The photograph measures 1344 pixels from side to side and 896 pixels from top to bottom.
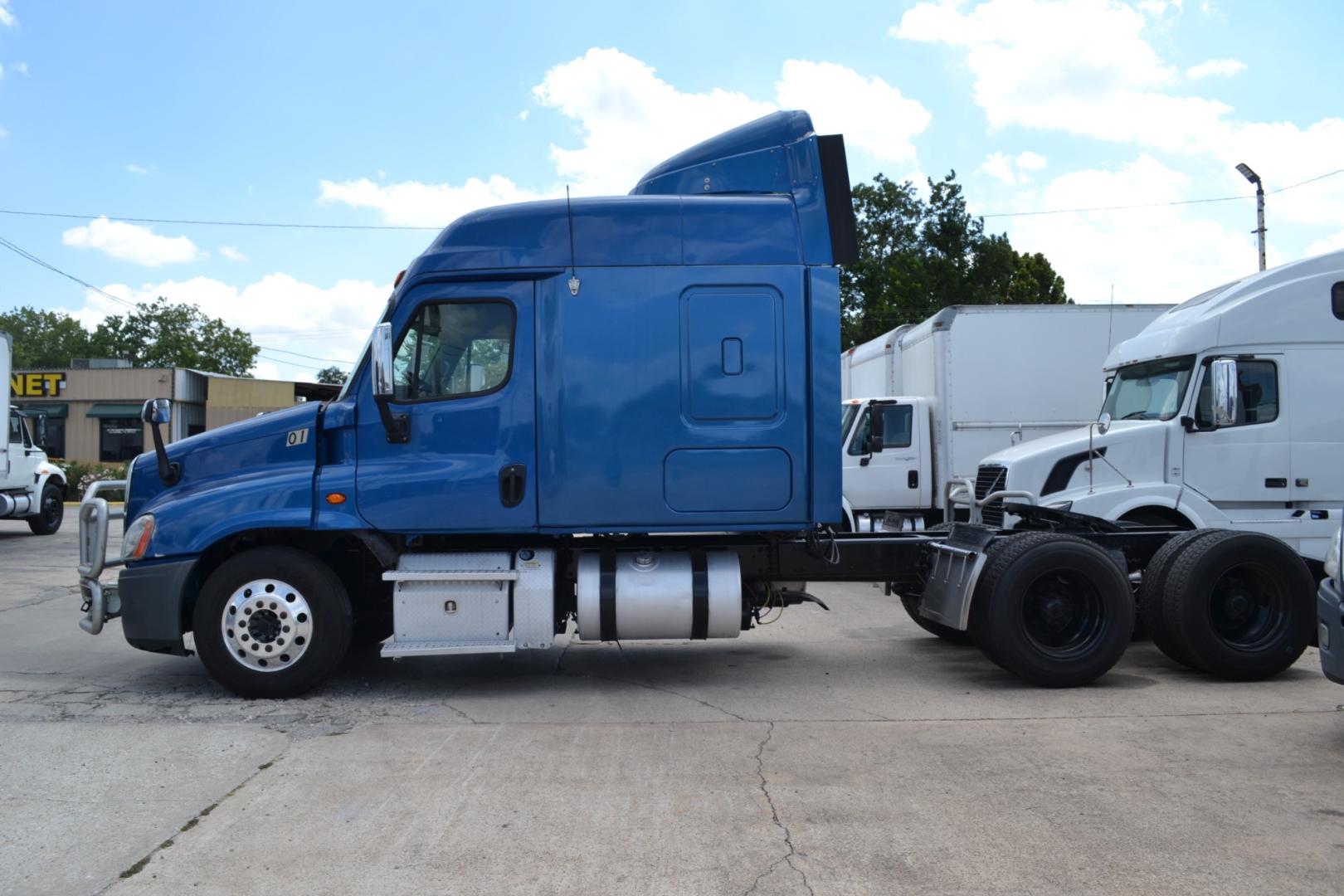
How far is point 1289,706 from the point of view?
6.88m

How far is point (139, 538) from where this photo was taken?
7016 mm

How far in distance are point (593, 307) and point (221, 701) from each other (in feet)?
11.7

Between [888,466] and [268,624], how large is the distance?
8.50 metres

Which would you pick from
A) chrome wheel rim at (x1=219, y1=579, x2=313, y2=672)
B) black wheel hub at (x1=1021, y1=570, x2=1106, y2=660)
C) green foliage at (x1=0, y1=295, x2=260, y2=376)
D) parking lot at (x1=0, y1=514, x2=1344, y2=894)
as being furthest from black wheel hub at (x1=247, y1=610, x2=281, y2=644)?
green foliage at (x1=0, y1=295, x2=260, y2=376)

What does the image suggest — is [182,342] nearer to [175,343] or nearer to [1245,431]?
[175,343]

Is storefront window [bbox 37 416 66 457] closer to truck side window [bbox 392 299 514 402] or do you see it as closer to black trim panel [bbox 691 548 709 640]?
truck side window [bbox 392 299 514 402]

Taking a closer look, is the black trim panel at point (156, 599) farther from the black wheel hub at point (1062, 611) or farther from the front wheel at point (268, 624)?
the black wheel hub at point (1062, 611)

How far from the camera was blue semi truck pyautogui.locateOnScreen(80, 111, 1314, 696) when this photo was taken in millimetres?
6949

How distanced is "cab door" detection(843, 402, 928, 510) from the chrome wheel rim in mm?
7959

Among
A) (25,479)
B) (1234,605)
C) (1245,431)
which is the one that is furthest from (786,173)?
(25,479)

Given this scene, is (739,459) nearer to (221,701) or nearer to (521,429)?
(521,429)

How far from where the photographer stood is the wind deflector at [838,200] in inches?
287

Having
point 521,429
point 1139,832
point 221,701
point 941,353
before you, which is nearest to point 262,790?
point 221,701

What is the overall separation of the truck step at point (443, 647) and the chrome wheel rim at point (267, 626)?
1.86 feet
